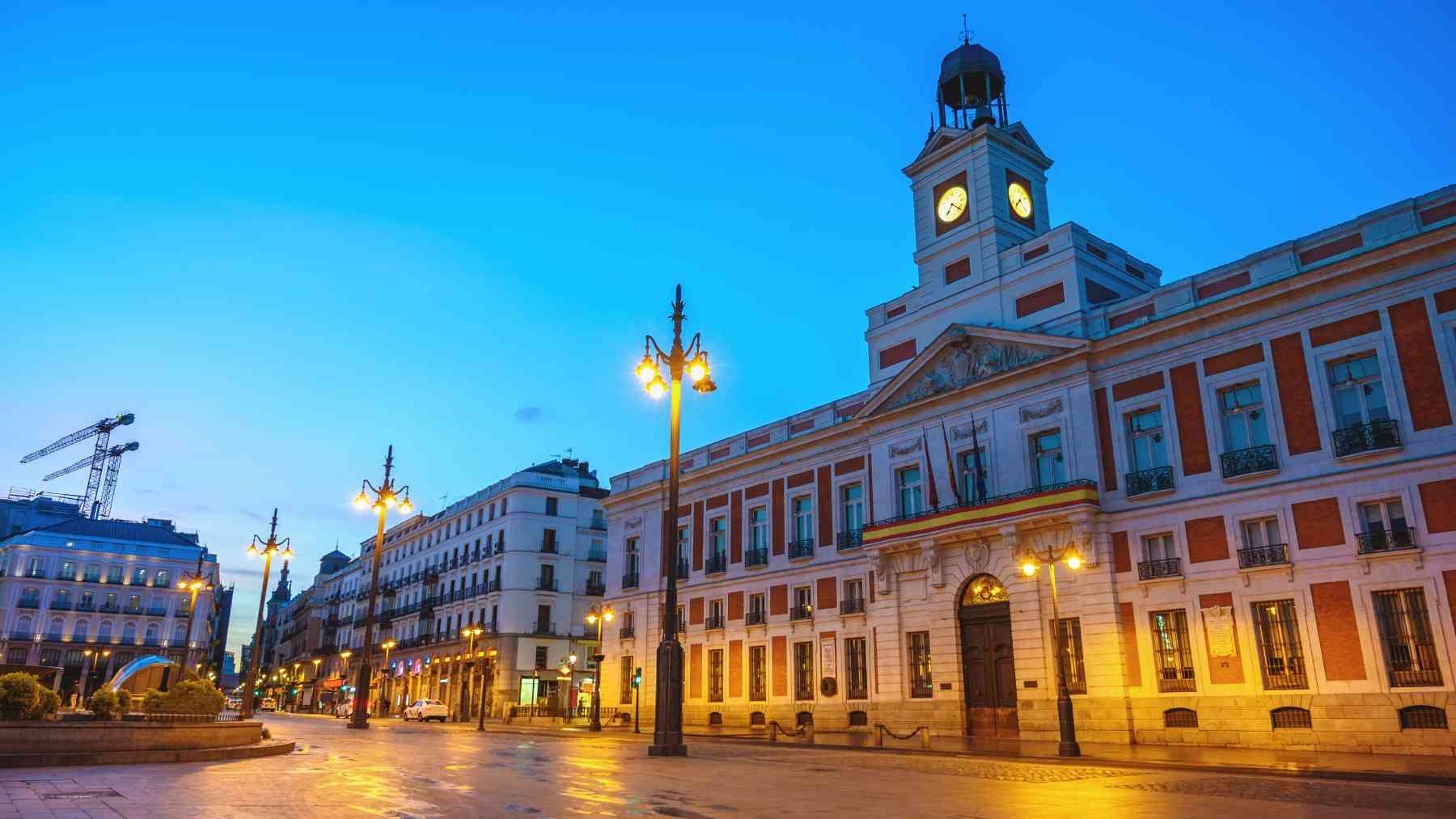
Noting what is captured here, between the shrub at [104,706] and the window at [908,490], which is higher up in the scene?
the window at [908,490]

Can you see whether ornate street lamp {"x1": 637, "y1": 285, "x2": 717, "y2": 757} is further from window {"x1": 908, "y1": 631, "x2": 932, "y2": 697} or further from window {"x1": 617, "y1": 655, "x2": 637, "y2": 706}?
window {"x1": 617, "y1": 655, "x2": 637, "y2": 706}

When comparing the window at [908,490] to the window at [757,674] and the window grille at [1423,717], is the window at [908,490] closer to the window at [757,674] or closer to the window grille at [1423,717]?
the window at [757,674]

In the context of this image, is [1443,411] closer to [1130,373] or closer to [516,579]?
[1130,373]

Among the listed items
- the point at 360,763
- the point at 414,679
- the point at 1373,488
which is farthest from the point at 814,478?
the point at 414,679

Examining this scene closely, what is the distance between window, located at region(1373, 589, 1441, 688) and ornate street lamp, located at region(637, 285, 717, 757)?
17712 millimetres

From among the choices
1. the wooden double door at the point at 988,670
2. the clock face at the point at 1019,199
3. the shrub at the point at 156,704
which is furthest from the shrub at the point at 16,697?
the clock face at the point at 1019,199

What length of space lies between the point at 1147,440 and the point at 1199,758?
11.1 metres

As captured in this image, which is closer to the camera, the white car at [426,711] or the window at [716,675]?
the window at [716,675]

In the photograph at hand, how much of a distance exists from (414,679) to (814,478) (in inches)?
1834

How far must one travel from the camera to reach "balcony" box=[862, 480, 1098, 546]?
29.8m

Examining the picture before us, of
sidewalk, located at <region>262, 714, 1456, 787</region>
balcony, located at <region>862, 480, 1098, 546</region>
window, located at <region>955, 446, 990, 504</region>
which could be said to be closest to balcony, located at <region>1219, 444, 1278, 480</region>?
balcony, located at <region>862, 480, 1098, 546</region>

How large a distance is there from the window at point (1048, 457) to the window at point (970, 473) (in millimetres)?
1903

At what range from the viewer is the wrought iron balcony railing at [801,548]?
40.8 m

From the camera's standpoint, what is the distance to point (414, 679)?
7438 cm
